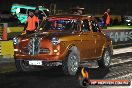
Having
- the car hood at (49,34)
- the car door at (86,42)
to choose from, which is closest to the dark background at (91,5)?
the car door at (86,42)

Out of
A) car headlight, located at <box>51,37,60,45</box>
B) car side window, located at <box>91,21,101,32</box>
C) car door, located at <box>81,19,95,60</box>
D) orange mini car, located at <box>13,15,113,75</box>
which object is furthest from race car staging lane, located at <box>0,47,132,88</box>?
car side window, located at <box>91,21,101,32</box>

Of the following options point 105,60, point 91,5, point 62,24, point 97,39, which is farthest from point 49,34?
point 91,5

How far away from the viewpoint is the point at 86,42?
12.3 metres

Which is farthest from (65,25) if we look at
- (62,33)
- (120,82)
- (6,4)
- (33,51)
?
(6,4)

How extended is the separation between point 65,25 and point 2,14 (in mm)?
33339

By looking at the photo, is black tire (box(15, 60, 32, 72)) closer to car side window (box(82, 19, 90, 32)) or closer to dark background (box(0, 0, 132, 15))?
car side window (box(82, 19, 90, 32))

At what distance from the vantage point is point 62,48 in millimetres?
11203

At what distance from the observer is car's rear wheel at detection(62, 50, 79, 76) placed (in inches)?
444

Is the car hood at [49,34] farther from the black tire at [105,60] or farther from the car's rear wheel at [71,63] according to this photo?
the black tire at [105,60]

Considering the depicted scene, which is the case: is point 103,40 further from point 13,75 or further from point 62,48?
point 13,75

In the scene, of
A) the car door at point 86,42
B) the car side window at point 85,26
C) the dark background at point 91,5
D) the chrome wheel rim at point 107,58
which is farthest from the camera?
the dark background at point 91,5

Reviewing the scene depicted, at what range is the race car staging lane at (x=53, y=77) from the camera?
9.76 metres

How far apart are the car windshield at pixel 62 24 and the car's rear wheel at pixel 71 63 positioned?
3.16ft

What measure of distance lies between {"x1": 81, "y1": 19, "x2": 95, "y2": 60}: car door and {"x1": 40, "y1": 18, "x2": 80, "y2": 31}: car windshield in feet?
0.84
